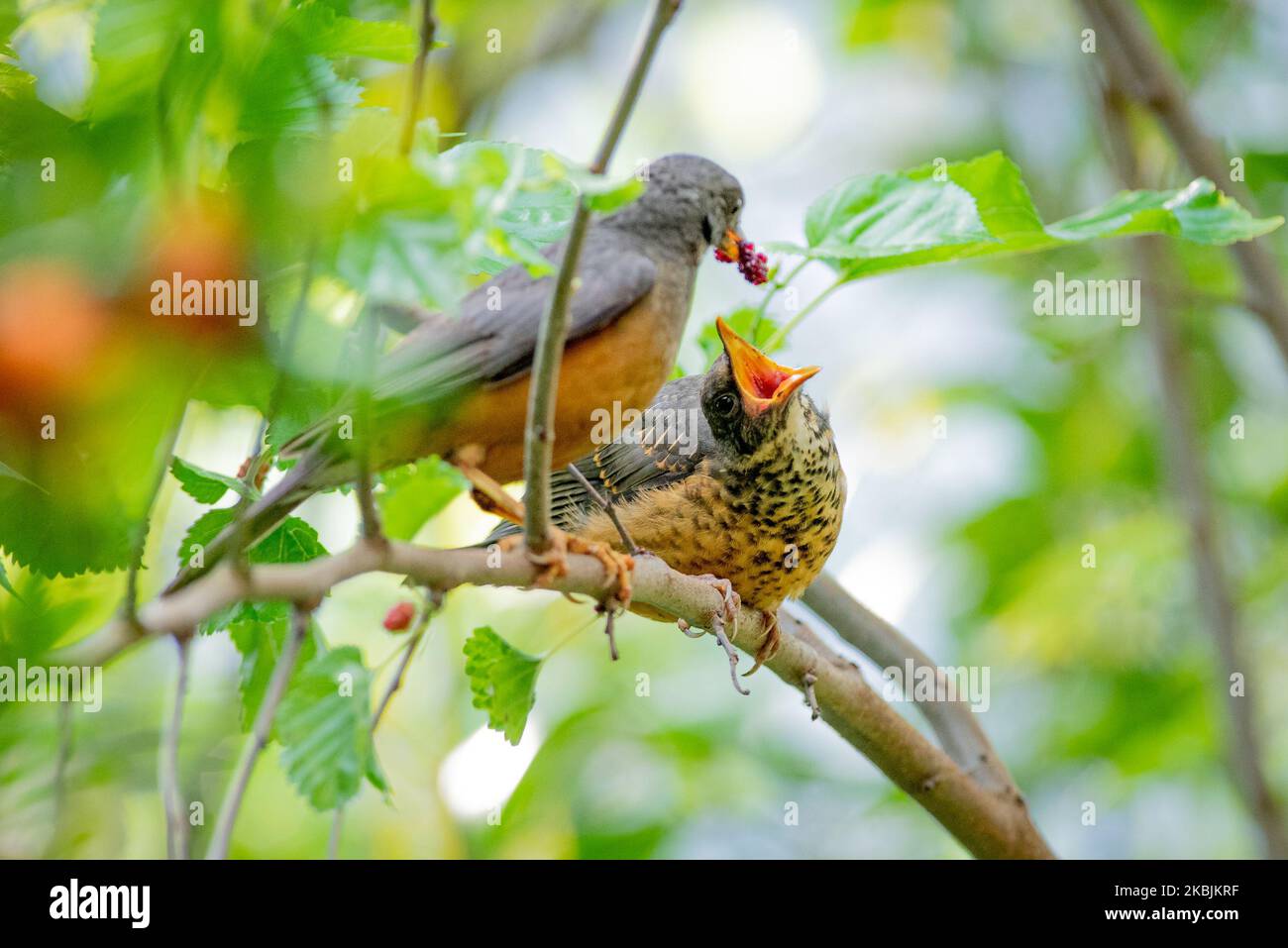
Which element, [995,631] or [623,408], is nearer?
[623,408]

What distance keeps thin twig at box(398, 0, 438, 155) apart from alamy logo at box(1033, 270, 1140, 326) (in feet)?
12.4

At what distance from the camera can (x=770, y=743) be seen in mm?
6754

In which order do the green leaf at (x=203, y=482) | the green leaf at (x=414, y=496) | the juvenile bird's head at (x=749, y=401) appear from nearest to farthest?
1. the green leaf at (x=203, y=482)
2. the green leaf at (x=414, y=496)
3. the juvenile bird's head at (x=749, y=401)

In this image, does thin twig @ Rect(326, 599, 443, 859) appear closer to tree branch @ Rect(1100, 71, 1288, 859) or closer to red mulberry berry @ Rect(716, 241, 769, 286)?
red mulberry berry @ Rect(716, 241, 769, 286)

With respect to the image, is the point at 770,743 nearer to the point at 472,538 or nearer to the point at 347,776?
the point at 472,538

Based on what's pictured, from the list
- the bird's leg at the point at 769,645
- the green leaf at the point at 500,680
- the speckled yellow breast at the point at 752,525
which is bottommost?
the green leaf at the point at 500,680

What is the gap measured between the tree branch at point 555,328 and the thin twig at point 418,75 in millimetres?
227

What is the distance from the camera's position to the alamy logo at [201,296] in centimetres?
172

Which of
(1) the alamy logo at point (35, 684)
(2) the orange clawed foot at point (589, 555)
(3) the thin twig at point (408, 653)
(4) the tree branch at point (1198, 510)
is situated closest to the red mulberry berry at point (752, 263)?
(2) the orange clawed foot at point (589, 555)

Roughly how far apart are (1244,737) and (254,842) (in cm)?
366

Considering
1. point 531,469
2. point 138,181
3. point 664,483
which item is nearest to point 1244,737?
point 664,483

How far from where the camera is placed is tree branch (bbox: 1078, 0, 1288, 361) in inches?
179

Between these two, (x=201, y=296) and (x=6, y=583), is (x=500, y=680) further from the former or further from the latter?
(x=201, y=296)

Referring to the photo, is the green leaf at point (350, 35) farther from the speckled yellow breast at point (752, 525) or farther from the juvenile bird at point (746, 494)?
the speckled yellow breast at point (752, 525)
